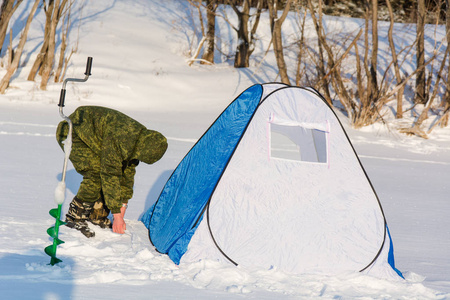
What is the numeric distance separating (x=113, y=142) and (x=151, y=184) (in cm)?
271

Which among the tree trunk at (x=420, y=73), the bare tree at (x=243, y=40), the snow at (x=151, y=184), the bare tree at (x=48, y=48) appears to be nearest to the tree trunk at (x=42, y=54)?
the bare tree at (x=48, y=48)

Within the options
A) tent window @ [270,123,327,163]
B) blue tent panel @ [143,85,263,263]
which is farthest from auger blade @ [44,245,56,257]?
tent window @ [270,123,327,163]

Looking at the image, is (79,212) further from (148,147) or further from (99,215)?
(148,147)

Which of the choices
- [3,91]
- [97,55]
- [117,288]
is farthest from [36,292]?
[97,55]

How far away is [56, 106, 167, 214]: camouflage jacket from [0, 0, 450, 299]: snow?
44 centimetres

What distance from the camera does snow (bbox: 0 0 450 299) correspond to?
354 cm

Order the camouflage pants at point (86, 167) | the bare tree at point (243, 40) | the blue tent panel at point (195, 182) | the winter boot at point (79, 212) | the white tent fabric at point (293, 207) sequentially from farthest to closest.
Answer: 1. the bare tree at point (243, 40)
2. the winter boot at point (79, 212)
3. the camouflage pants at point (86, 167)
4. the blue tent panel at point (195, 182)
5. the white tent fabric at point (293, 207)

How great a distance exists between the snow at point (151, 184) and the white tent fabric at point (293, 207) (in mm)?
152

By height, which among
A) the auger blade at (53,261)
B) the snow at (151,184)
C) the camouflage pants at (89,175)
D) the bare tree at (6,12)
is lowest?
the snow at (151,184)

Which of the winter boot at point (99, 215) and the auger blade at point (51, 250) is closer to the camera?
the auger blade at point (51, 250)

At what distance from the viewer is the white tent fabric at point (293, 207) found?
4.01 metres

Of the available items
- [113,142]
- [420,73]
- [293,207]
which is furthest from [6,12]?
[293,207]

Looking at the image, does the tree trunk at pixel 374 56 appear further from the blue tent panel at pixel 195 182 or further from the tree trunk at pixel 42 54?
the blue tent panel at pixel 195 182

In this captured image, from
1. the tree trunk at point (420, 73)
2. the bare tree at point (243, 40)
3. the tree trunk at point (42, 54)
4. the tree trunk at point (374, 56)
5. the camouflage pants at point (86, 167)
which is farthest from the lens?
the bare tree at point (243, 40)
